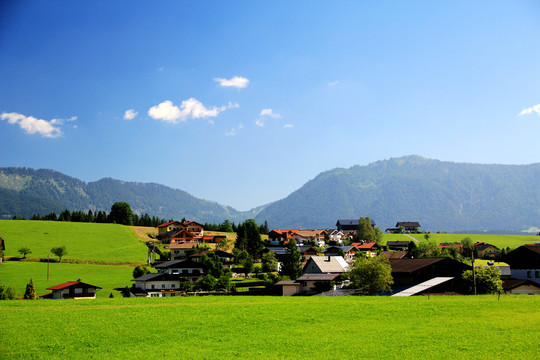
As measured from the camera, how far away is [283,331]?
3381 cm

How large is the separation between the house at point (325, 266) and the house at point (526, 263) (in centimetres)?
2914

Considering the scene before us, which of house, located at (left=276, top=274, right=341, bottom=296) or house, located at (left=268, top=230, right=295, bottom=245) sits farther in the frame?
house, located at (left=268, top=230, right=295, bottom=245)

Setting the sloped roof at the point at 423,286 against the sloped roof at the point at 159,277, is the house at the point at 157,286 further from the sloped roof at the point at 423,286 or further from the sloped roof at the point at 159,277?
the sloped roof at the point at 423,286

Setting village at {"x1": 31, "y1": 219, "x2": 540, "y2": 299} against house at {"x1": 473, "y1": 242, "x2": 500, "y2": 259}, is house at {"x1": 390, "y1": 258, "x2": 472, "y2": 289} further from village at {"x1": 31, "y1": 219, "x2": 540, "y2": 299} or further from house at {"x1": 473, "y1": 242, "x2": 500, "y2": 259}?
house at {"x1": 473, "y1": 242, "x2": 500, "y2": 259}

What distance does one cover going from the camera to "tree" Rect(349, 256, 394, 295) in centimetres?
5906

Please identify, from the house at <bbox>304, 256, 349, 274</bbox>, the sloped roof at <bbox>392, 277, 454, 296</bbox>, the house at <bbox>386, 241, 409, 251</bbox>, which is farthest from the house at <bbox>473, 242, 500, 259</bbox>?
the sloped roof at <bbox>392, 277, 454, 296</bbox>

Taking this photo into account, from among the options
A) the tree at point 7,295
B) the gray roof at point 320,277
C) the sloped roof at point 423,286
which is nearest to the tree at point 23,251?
the tree at point 7,295

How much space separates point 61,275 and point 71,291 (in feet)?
76.9

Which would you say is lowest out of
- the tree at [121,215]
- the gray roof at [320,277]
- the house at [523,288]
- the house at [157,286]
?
the house at [157,286]

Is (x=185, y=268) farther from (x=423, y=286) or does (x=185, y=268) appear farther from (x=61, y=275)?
(x=423, y=286)

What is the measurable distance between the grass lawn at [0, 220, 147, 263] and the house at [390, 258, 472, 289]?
222 ft

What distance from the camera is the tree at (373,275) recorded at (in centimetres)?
5906

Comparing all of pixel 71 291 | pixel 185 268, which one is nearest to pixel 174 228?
pixel 185 268

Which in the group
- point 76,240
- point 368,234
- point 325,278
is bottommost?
point 325,278
